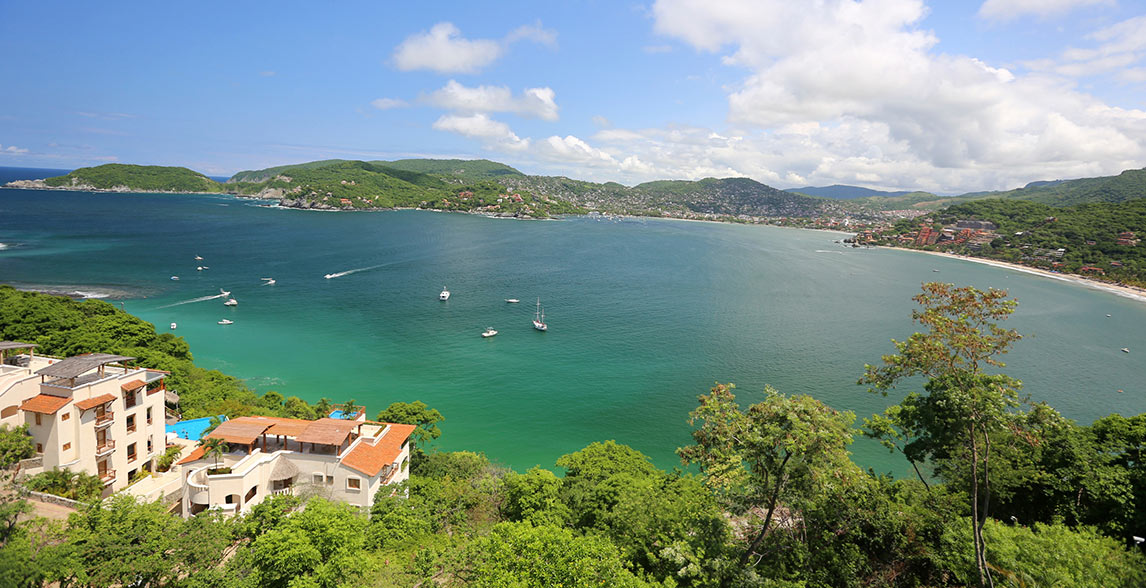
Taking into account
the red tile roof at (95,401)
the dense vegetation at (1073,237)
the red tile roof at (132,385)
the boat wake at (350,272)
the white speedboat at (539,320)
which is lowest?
the white speedboat at (539,320)

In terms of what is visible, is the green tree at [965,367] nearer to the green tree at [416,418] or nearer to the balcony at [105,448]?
the green tree at [416,418]

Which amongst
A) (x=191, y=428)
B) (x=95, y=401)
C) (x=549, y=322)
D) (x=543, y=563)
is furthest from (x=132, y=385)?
(x=549, y=322)

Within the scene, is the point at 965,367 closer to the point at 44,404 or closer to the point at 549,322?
the point at 44,404

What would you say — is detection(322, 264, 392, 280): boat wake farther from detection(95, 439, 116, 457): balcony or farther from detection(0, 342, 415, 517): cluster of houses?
detection(95, 439, 116, 457): balcony

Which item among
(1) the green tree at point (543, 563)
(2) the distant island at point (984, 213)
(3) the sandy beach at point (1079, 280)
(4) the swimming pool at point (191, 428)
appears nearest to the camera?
(1) the green tree at point (543, 563)

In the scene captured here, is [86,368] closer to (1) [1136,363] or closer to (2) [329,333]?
(2) [329,333]

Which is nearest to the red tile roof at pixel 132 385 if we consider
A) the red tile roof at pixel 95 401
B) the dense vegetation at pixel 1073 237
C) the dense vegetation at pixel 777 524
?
the red tile roof at pixel 95 401

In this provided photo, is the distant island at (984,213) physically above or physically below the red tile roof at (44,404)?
above
